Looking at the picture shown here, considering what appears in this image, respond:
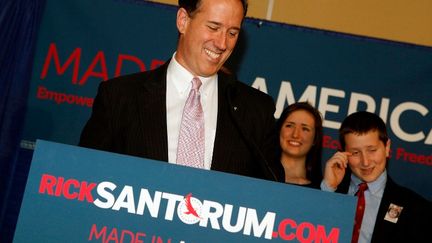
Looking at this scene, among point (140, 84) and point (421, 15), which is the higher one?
point (421, 15)

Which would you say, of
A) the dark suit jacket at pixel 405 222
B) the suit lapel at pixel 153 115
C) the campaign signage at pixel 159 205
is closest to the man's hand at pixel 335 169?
the dark suit jacket at pixel 405 222

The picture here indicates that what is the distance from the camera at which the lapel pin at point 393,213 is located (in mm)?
2367

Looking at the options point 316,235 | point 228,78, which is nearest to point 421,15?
point 228,78

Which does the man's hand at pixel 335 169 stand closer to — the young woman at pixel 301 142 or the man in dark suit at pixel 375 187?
the man in dark suit at pixel 375 187

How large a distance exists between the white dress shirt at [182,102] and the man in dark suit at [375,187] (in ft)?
1.71

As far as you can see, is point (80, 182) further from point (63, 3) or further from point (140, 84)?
point (63, 3)

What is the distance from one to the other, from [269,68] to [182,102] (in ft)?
5.20

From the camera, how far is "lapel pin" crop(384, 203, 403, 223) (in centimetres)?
237

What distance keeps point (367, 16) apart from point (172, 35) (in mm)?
1121

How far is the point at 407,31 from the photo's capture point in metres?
3.70

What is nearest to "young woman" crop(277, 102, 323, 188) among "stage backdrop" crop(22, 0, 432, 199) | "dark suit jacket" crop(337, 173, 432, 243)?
"stage backdrop" crop(22, 0, 432, 199)

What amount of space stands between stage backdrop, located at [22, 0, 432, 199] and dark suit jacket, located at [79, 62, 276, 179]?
151cm

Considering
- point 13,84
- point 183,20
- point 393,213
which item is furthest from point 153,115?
point 13,84

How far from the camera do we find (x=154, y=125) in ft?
5.96
